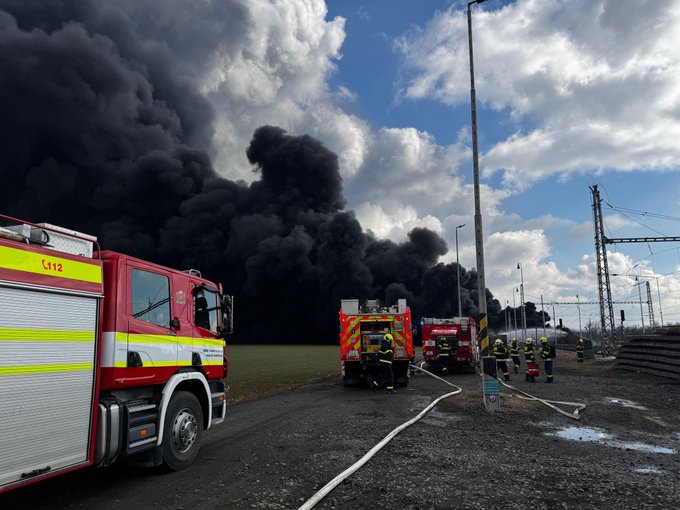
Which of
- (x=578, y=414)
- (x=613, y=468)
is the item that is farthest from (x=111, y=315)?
(x=578, y=414)

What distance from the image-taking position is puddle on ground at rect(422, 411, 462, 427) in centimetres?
861

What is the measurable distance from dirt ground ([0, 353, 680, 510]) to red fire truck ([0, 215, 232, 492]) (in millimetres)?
615

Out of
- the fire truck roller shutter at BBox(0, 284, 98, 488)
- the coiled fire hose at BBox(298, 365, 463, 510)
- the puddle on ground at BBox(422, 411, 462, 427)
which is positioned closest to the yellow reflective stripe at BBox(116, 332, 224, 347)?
the fire truck roller shutter at BBox(0, 284, 98, 488)

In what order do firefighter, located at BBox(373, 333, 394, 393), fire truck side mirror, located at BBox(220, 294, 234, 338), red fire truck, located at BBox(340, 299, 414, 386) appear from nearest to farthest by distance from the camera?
1. fire truck side mirror, located at BBox(220, 294, 234, 338)
2. firefighter, located at BBox(373, 333, 394, 393)
3. red fire truck, located at BBox(340, 299, 414, 386)

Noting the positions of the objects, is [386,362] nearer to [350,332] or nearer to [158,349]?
[350,332]

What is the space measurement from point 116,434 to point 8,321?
1597 millimetres

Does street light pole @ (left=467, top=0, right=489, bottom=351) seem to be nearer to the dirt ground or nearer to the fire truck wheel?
the dirt ground

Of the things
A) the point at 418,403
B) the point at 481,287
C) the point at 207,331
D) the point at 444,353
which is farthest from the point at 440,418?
the point at 444,353

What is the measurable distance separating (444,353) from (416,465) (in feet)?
43.8

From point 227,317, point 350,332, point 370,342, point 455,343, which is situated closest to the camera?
point 227,317

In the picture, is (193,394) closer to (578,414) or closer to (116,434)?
(116,434)

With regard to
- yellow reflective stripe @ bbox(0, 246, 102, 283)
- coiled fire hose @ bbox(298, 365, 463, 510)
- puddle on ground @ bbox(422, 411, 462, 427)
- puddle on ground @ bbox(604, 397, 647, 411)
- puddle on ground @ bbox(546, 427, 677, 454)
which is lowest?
puddle on ground @ bbox(604, 397, 647, 411)

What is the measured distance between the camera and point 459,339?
65.6 ft

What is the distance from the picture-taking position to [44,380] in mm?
4109
